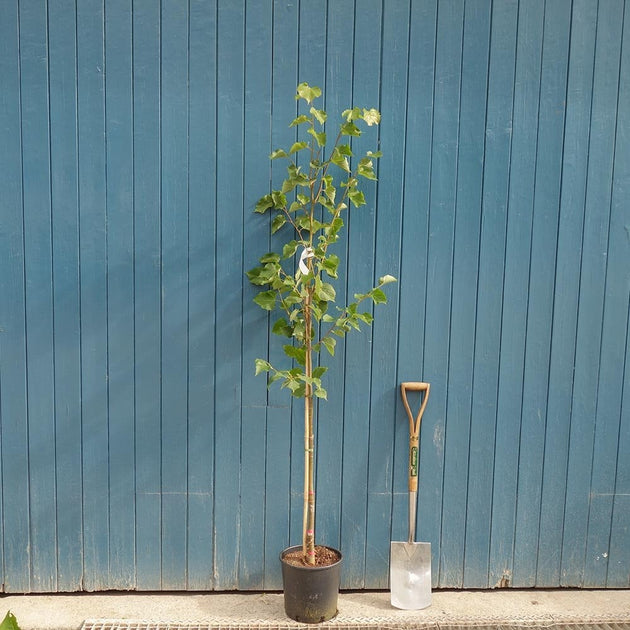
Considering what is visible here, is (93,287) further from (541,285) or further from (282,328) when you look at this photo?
(541,285)

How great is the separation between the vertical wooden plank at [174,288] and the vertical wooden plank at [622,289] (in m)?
1.91

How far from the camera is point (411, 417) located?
2.97m

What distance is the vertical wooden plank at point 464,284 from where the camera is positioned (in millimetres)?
2930

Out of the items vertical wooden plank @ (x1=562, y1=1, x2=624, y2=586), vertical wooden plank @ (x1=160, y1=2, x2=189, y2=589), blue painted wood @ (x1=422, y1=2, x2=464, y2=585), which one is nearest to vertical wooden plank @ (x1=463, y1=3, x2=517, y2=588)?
blue painted wood @ (x1=422, y1=2, x2=464, y2=585)

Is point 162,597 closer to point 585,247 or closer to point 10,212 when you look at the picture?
point 10,212

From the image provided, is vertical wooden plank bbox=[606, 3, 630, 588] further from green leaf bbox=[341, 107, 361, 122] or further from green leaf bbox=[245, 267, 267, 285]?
green leaf bbox=[245, 267, 267, 285]

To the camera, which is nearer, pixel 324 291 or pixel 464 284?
pixel 324 291

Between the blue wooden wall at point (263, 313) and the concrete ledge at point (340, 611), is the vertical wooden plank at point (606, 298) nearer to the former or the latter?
the blue wooden wall at point (263, 313)

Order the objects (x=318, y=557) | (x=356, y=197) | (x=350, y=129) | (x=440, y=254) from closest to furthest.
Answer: (x=350, y=129) → (x=356, y=197) → (x=318, y=557) → (x=440, y=254)

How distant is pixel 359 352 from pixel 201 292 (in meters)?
0.75

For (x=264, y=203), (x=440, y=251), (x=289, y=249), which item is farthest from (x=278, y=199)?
(x=440, y=251)

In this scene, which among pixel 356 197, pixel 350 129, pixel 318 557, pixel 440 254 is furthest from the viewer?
pixel 440 254

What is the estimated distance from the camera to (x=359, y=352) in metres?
3.02

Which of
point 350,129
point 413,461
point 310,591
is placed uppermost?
point 350,129
